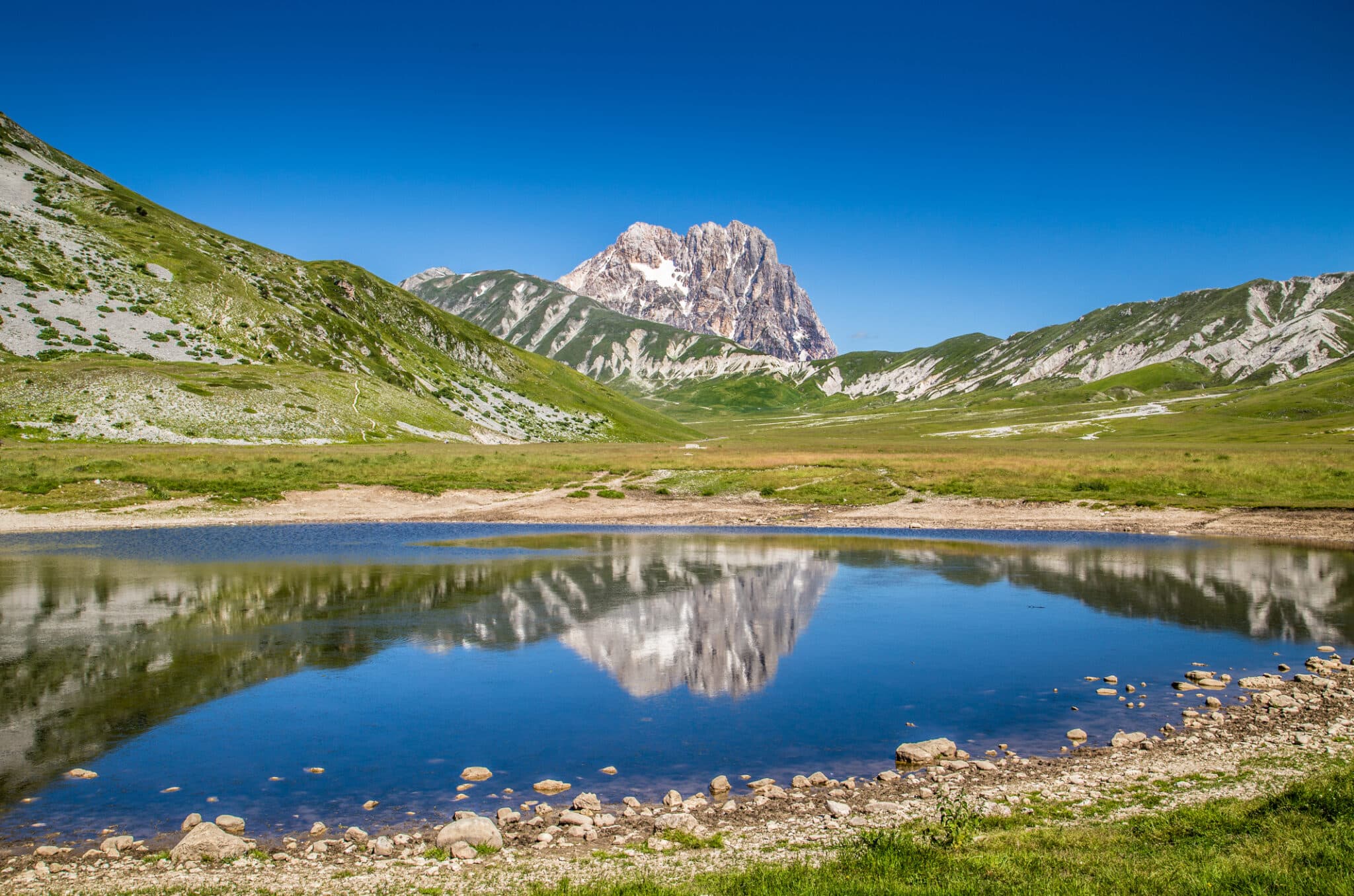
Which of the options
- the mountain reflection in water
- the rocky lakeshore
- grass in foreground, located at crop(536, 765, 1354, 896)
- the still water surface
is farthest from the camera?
the mountain reflection in water

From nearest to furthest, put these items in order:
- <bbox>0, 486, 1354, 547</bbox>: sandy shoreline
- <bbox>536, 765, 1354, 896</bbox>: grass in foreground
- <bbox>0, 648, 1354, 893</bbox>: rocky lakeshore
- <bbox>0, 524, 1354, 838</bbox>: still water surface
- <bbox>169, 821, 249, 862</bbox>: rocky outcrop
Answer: <bbox>536, 765, 1354, 896</bbox>: grass in foreground
<bbox>0, 648, 1354, 893</bbox>: rocky lakeshore
<bbox>169, 821, 249, 862</bbox>: rocky outcrop
<bbox>0, 524, 1354, 838</bbox>: still water surface
<bbox>0, 486, 1354, 547</bbox>: sandy shoreline

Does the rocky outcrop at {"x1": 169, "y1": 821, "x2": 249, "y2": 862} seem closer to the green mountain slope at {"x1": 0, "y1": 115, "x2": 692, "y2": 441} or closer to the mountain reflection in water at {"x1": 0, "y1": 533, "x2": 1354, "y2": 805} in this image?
the mountain reflection in water at {"x1": 0, "y1": 533, "x2": 1354, "y2": 805}

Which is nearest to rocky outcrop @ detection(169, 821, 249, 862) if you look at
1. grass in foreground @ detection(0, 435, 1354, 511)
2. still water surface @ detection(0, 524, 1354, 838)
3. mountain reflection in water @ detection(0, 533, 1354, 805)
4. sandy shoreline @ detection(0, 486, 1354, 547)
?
still water surface @ detection(0, 524, 1354, 838)

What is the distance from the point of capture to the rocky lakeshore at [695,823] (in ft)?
37.3

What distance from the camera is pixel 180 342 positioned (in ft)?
427

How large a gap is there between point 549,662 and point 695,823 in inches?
458

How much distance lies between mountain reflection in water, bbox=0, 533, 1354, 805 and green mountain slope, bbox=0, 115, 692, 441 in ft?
218

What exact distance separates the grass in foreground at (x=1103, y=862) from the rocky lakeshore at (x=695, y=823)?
0.76 meters

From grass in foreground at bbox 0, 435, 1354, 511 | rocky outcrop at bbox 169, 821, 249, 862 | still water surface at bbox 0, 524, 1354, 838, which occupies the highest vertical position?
grass in foreground at bbox 0, 435, 1354, 511

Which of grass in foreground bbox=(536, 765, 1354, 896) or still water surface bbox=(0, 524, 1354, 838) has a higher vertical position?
grass in foreground bbox=(536, 765, 1354, 896)

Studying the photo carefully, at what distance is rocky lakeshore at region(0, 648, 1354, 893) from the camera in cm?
1138

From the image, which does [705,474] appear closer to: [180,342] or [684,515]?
[684,515]

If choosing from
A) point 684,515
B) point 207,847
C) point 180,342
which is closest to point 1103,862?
point 207,847

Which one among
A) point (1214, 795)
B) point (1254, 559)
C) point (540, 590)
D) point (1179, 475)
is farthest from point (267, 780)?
point (1179, 475)
